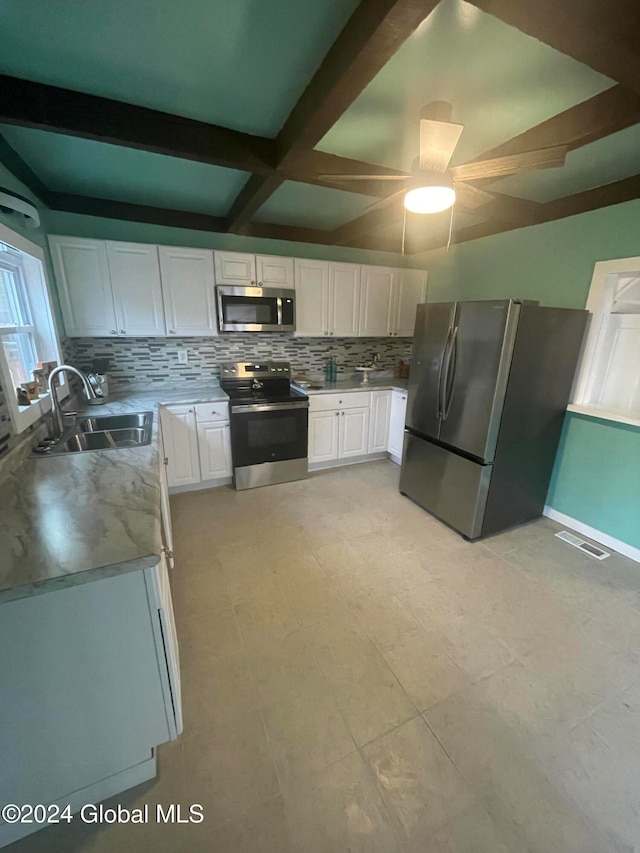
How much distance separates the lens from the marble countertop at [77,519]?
0.91 meters

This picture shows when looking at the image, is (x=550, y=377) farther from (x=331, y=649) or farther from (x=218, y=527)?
(x=218, y=527)

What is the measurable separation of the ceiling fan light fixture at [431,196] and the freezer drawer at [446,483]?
1651 millimetres

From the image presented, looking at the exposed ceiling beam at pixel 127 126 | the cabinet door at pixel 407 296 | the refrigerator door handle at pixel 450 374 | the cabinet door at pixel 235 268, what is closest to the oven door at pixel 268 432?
the cabinet door at pixel 235 268

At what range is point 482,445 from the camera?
7.79 ft

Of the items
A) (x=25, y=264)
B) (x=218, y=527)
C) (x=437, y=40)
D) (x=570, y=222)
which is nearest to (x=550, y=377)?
(x=570, y=222)

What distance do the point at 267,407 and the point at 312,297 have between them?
1.25m

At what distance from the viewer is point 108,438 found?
86.1 inches

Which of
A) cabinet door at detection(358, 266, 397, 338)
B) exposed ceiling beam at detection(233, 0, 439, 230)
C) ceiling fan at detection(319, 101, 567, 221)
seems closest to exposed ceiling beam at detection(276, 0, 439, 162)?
exposed ceiling beam at detection(233, 0, 439, 230)

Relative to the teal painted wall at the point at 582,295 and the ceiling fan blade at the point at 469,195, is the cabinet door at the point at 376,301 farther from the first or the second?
the ceiling fan blade at the point at 469,195

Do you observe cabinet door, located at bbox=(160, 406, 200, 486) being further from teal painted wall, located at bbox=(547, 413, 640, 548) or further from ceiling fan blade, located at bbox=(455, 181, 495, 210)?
teal painted wall, located at bbox=(547, 413, 640, 548)

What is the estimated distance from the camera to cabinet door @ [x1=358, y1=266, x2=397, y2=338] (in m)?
3.67

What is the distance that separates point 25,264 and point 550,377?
12.1 feet

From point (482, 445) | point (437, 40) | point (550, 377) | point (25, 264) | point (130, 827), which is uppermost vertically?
point (437, 40)

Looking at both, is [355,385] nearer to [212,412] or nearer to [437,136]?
[212,412]
